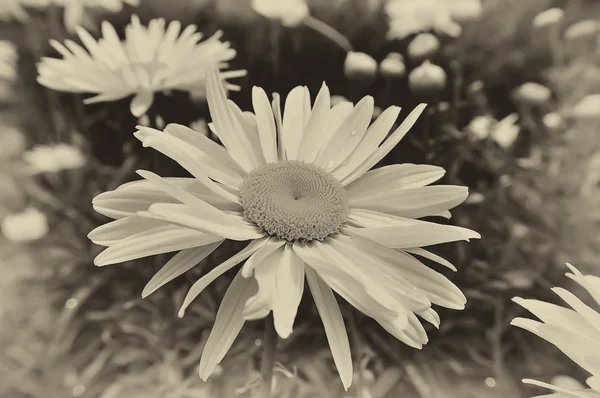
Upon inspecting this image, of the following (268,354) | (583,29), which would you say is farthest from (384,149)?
(583,29)

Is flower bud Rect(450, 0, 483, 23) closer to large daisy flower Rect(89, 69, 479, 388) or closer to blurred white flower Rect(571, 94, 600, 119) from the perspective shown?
blurred white flower Rect(571, 94, 600, 119)

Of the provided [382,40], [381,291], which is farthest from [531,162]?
[381,291]

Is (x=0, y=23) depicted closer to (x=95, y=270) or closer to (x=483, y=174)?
(x=95, y=270)

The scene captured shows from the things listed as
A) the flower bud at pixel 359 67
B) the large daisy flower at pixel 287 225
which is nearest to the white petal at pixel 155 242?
the large daisy flower at pixel 287 225

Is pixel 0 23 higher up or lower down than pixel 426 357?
higher up

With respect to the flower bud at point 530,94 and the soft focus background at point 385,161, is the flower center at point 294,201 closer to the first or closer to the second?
the soft focus background at point 385,161

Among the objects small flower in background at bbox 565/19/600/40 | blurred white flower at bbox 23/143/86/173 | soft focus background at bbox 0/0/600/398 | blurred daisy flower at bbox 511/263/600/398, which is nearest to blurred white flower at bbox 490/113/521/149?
soft focus background at bbox 0/0/600/398

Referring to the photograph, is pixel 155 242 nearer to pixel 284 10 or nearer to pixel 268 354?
pixel 268 354
